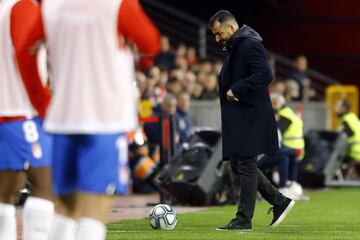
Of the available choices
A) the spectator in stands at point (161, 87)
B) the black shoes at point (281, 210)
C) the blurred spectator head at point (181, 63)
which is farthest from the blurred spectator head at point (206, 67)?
the black shoes at point (281, 210)

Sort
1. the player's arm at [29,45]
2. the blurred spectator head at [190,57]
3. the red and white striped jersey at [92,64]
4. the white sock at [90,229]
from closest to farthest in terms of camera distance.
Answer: the white sock at [90,229] < the red and white striped jersey at [92,64] < the player's arm at [29,45] < the blurred spectator head at [190,57]

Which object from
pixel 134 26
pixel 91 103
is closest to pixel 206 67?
pixel 134 26

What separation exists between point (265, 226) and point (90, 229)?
18.2ft

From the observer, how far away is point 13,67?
820 cm

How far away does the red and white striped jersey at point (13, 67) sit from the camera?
26.6ft

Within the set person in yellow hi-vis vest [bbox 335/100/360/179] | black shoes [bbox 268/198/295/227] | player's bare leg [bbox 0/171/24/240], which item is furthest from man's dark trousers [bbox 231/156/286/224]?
person in yellow hi-vis vest [bbox 335/100/360/179]

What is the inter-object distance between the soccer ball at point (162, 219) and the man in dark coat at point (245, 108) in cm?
58

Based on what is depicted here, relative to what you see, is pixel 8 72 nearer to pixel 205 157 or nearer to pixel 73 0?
pixel 73 0

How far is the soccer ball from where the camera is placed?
11.8 metres

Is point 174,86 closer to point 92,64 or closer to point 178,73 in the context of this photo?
point 178,73

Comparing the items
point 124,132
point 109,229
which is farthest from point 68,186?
point 109,229

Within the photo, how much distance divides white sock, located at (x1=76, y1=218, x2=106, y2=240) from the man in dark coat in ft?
15.4

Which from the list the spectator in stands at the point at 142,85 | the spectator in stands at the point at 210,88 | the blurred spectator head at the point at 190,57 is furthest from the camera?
the blurred spectator head at the point at 190,57

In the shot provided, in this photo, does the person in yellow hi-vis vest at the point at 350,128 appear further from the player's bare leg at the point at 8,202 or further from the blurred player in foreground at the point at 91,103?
the blurred player in foreground at the point at 91,103
